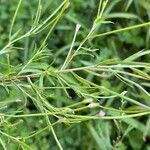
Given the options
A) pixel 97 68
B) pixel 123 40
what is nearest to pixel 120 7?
pixel 123 40

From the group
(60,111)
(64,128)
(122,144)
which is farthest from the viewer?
(64,128)

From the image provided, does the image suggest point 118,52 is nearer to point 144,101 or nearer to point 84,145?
point 144,101

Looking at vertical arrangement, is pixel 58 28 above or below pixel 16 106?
above

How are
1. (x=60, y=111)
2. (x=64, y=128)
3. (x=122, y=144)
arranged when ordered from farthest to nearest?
(x=64, y=128), (x=122, y=144), (x=60, y=111)

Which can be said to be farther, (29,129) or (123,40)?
(123,40)

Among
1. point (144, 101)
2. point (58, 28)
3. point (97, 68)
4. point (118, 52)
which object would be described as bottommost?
point (144, 101)

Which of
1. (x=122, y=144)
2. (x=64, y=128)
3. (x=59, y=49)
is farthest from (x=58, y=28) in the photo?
(x=122, y=144)

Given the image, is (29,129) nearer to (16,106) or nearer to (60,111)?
(16,106)
